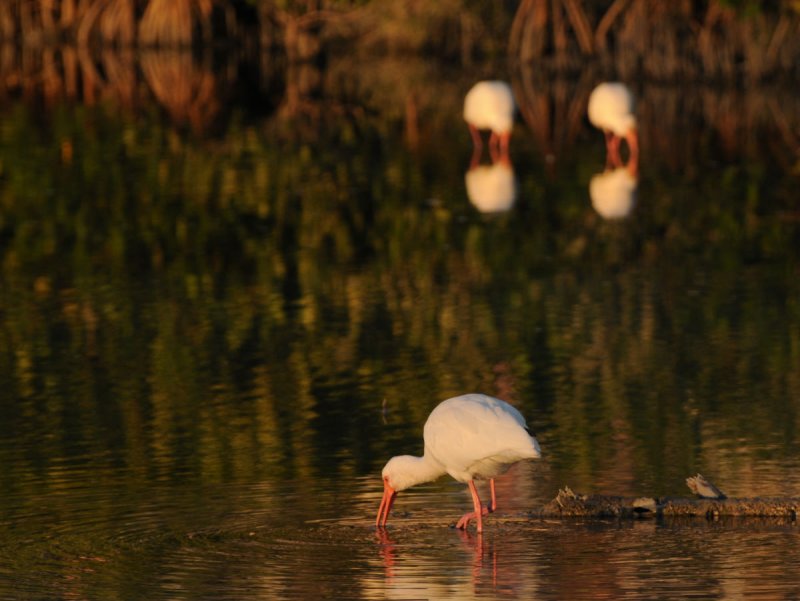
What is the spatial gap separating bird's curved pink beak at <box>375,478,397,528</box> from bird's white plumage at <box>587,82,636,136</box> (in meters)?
16.3

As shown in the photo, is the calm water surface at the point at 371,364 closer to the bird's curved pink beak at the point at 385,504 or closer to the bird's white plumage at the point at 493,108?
the bird's curved pink beak at the point at 385,504

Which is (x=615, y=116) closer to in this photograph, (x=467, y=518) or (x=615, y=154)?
(x=615, y=154)

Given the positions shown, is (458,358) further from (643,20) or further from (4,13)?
(4,13)

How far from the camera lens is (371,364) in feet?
41.3

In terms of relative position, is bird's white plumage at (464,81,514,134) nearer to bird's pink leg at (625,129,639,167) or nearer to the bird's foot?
bird's pink leg at (625,129,639,167)

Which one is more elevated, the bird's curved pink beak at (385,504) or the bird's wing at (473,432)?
the bird's wing at (473,432)

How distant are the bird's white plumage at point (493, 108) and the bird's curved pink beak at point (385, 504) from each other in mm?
17124

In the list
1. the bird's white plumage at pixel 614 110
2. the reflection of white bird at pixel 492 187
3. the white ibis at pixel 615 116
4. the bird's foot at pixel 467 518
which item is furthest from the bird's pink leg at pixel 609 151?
the bird's foot at pixel 467 518

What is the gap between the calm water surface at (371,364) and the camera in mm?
8164

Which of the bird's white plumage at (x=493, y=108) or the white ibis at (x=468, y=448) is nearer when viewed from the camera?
the white ibis at (x=468, y=448)

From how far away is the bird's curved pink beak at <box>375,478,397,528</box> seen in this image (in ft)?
28.1

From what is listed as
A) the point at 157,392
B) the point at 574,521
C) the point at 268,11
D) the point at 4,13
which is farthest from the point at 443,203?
the point at 4,13


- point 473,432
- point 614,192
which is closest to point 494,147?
point 614,192

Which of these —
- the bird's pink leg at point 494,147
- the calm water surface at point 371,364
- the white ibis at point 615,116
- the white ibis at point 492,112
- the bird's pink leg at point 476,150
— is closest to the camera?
the calm water surface at point 371,364
